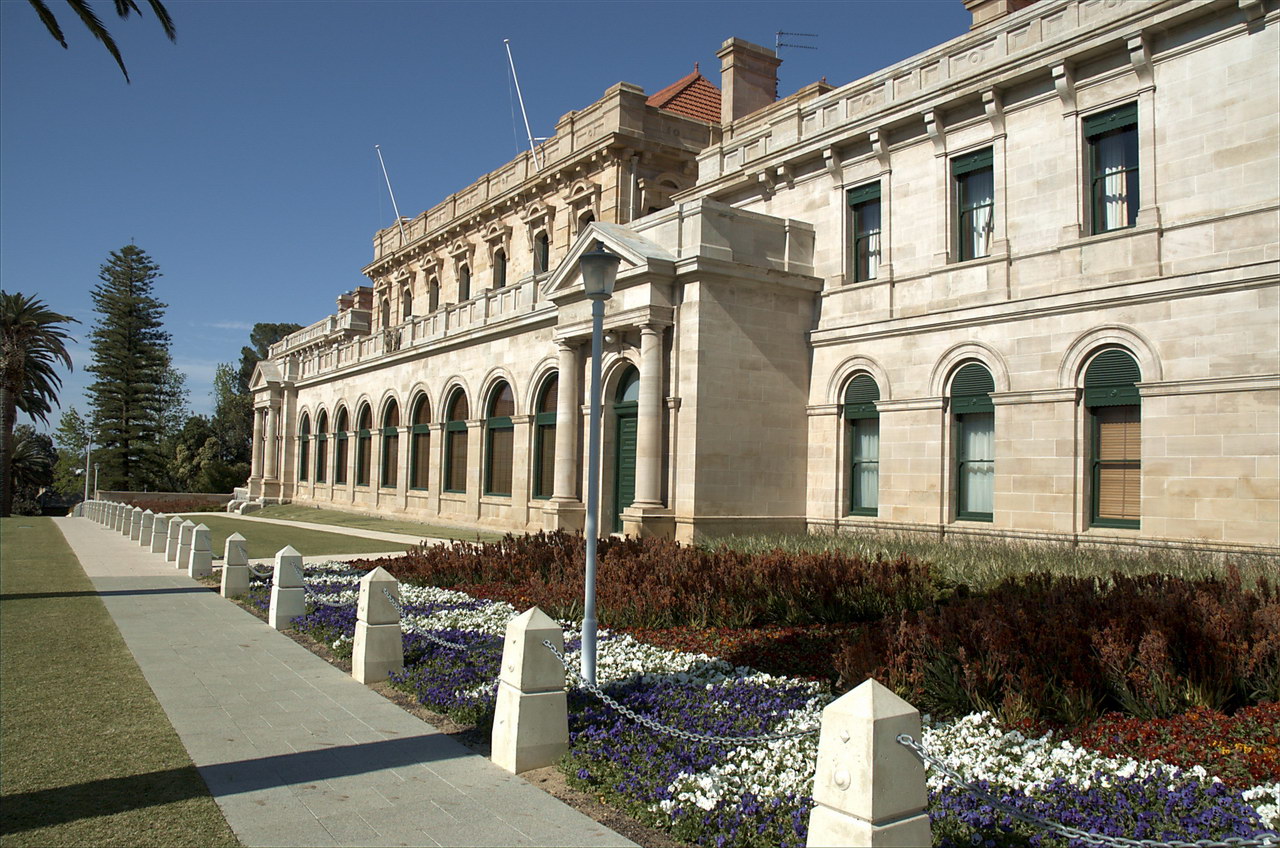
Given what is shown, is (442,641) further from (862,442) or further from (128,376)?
(128,376)

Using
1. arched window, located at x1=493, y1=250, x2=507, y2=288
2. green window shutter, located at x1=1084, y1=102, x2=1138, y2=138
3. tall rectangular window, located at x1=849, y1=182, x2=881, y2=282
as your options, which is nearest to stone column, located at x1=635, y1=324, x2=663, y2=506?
tall rectangular window, located at x1=849, y1=182, x2=881, y2=282

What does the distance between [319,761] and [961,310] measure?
635 inches

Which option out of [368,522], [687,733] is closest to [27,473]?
[368,522]

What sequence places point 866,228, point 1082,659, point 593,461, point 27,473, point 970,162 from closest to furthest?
point 1082,659
point 593,461
point 970,162
point 866,228
point 27,473

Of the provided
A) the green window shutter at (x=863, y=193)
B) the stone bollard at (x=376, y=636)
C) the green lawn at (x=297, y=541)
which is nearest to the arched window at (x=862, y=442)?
the green window shutter at (x=863, y=193)

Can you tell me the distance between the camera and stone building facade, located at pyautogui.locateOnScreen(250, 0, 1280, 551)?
15.6 m

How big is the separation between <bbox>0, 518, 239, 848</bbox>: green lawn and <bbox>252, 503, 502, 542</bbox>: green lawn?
12179mm

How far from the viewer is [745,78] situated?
98.8 ft

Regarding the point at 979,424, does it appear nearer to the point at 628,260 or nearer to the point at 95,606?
the point at 628,260

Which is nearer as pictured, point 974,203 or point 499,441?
point 974,203

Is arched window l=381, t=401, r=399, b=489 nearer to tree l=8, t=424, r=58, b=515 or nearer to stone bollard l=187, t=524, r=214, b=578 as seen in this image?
stone bollard l=187, t=524, r=214, b=578

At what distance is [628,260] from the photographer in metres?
21.8

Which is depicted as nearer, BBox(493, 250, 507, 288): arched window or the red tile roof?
the red tile roof

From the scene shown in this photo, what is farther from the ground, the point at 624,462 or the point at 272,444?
the point at 272,444
